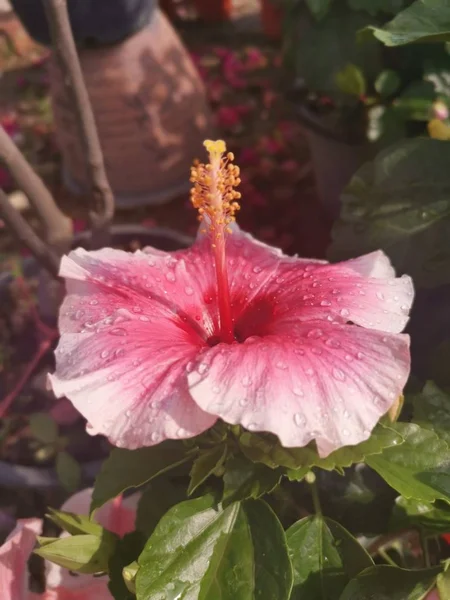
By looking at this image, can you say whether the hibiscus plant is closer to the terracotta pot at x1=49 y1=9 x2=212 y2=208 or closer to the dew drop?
the terracotta pot at x1=49 y1=9 x2=212 y2=208

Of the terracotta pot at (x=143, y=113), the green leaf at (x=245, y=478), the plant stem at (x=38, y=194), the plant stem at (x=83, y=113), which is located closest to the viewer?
the green leaf at (x=245, y=478)

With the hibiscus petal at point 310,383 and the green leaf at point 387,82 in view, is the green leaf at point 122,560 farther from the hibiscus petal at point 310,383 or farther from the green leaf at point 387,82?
the green leaf at point 387,82

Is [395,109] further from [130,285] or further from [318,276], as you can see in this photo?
[130,285]

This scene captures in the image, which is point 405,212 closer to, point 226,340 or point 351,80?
point 226,340

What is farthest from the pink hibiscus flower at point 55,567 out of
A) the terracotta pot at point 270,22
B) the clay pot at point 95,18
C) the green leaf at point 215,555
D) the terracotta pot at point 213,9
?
the terracotta pot at point 213,9

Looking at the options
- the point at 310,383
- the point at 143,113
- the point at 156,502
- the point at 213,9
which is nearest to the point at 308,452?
the point at 310,383

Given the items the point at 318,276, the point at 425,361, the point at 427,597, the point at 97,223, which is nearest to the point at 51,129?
the point at 97,223
